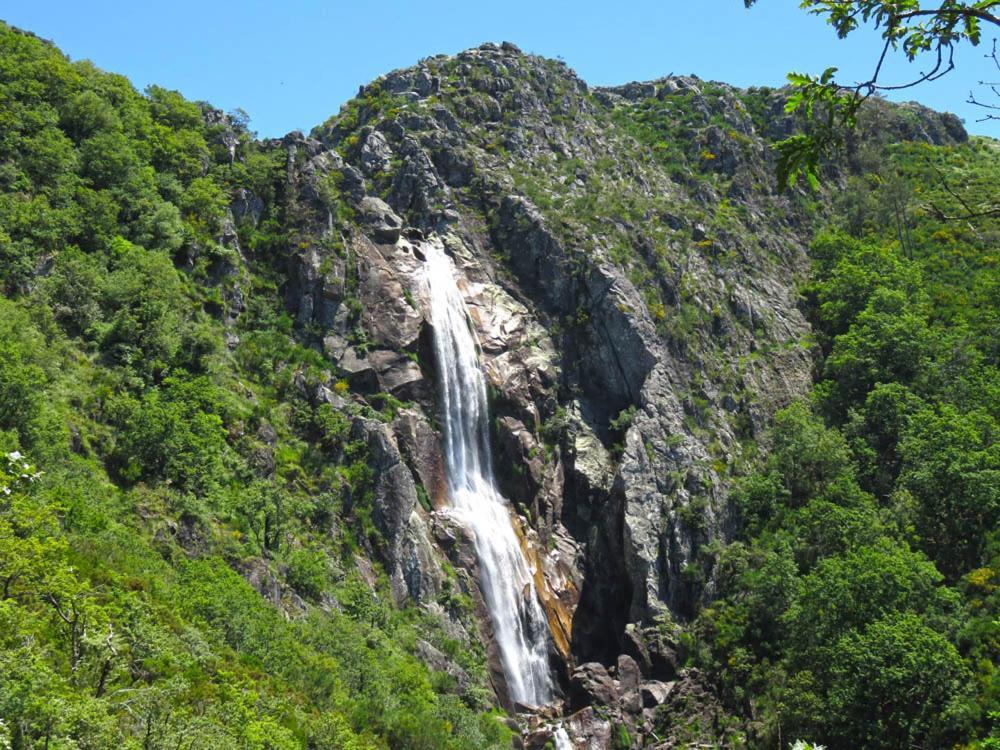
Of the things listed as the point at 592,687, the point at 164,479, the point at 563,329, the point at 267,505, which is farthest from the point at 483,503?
the point at 164,479

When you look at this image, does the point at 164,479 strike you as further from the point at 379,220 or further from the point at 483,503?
the point at 379,220

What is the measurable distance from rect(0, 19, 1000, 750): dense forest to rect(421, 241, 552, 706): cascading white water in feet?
9.63

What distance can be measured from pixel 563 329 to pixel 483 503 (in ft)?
55.2

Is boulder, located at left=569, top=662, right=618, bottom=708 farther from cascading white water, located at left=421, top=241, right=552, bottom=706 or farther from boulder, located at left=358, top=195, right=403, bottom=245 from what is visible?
boulder, located at left=358, top=195, right=403, bottom=245

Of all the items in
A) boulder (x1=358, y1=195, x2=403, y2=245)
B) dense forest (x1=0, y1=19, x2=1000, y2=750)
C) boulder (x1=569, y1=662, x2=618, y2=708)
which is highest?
boulder (x1=358, y1=195, x2=403, y2=245)

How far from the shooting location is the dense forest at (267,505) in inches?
923

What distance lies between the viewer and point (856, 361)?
6109 centimetres

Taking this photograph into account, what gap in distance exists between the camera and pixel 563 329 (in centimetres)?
6244

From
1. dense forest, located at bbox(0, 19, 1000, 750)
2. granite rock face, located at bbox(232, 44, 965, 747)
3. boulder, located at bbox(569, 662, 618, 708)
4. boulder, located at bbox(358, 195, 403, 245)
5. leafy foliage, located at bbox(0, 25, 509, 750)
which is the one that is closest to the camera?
leafy foliage, located at bbox(0, 25, 509, 750)

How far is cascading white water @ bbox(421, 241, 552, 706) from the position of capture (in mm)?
46781

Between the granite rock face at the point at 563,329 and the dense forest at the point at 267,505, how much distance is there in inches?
64.3

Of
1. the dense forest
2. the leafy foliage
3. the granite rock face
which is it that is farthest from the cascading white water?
the leafy foliage

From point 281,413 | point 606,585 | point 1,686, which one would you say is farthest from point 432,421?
point 1,686

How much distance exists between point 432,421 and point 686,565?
699 inches
